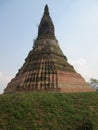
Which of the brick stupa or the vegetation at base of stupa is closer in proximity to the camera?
the vegetation at base of stupa

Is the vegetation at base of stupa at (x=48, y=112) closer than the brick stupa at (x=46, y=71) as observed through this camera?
Yes

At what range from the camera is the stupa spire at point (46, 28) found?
135ft

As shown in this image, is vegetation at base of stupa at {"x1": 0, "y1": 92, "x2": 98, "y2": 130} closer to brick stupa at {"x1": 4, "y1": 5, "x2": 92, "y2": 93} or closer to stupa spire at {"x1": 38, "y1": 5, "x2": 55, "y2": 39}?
brick stupa at {"x1": 4, "y1": 5, "x2": 92, "y2": 93}

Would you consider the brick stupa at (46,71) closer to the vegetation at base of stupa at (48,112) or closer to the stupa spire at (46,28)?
the stupa spire at (46,28)

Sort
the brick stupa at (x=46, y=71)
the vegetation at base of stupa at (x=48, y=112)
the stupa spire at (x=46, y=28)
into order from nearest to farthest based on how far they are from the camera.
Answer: the vegetation at base of stupa at (x=48, y=112) → the brick stupa at (x=46, y=71) → the stupa spire at (x=46, y=28)

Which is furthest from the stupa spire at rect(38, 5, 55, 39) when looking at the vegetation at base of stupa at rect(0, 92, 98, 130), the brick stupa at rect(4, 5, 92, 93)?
the vegetation at base of stupa at rect(0, 92, 98, 130)

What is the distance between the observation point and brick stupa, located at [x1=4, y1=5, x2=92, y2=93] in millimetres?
32969

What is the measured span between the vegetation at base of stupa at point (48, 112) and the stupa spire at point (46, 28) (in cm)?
1367

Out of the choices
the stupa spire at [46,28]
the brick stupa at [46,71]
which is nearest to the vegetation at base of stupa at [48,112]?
the brick stupa at [46,71]

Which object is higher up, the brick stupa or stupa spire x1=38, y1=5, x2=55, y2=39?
stupa spire x1=38, y1=5, x2=55, y2=39

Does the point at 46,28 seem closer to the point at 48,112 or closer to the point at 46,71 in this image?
the point at 46,71

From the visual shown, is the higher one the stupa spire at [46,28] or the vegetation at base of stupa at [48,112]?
the stupa spire at [46,28]

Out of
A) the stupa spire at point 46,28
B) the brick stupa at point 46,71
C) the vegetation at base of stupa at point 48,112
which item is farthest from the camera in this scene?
the stupa spire at point 46,28

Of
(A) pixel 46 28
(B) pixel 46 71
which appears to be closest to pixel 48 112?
(B) pixel 46 71
